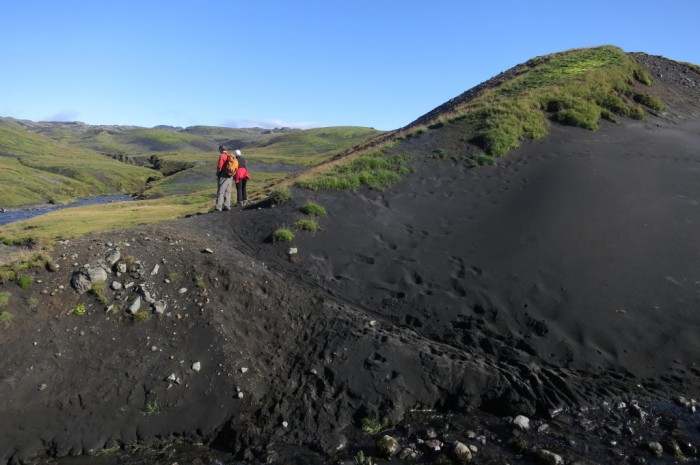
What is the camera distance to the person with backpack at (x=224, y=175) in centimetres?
2166

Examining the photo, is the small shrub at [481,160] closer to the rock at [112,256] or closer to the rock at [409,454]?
the rock at [112,256]

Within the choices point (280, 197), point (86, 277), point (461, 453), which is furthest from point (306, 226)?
point (461, 453)

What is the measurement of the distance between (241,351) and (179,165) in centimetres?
11596

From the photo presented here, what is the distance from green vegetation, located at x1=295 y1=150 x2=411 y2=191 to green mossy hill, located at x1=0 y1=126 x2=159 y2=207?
55.5m

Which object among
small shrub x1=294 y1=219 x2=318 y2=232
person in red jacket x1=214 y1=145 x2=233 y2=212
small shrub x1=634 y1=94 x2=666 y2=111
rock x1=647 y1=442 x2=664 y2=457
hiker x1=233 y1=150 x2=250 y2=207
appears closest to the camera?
rock x1=647 y1=442 x2=664 y2=457

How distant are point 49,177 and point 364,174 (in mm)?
81784

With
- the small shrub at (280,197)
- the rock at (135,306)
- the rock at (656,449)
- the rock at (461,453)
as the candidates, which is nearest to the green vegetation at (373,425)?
the rock at (461,453)

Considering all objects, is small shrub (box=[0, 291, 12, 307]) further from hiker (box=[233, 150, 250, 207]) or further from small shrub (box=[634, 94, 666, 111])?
small shrub (box=[634, 94, 666, 111])

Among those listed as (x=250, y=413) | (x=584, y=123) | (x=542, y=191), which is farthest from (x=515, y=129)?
(x=250, y=413)

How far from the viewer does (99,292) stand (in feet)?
43.5

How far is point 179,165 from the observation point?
393ft

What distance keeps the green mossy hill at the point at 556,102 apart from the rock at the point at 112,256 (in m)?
18.8

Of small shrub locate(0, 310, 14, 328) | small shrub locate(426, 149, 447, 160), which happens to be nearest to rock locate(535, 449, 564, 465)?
small shrub locate(0, 310, 14, 328)

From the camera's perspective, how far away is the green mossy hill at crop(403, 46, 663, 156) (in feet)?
90.5
